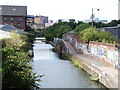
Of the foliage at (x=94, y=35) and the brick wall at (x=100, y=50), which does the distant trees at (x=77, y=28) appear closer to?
the foliage at (x=94, y=35)

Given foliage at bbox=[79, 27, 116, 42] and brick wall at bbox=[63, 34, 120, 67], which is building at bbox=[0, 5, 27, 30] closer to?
brick wall at bbox=[63, 34, 120, 67]

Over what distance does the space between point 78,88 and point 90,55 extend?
13.7 meters

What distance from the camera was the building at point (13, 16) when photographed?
6838cm

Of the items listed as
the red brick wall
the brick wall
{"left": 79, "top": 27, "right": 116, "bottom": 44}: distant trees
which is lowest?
the brick wall

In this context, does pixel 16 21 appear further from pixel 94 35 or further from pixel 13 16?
pixel 94 35

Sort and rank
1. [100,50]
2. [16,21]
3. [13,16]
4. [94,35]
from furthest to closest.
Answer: [13,16]
[16,21]
[94,35]
[100,50]

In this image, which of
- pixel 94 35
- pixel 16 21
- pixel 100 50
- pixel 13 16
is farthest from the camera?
pixel 13 16

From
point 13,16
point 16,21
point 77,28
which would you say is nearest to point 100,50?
point 77,28

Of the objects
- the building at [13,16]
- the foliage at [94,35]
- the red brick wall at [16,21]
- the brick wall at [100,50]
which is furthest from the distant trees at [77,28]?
the building at [13,16]

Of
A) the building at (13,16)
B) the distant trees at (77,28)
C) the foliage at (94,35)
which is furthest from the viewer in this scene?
the building at (13,16)

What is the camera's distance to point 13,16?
228ft

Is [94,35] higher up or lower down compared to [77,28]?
lower down

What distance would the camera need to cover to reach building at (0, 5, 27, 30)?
68375mm

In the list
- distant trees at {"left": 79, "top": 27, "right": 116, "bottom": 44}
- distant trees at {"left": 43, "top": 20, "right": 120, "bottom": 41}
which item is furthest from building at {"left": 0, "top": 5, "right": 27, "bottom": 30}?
distant trees at {"left": 79, "top": 27, "right": 116, "bottom": 44}
